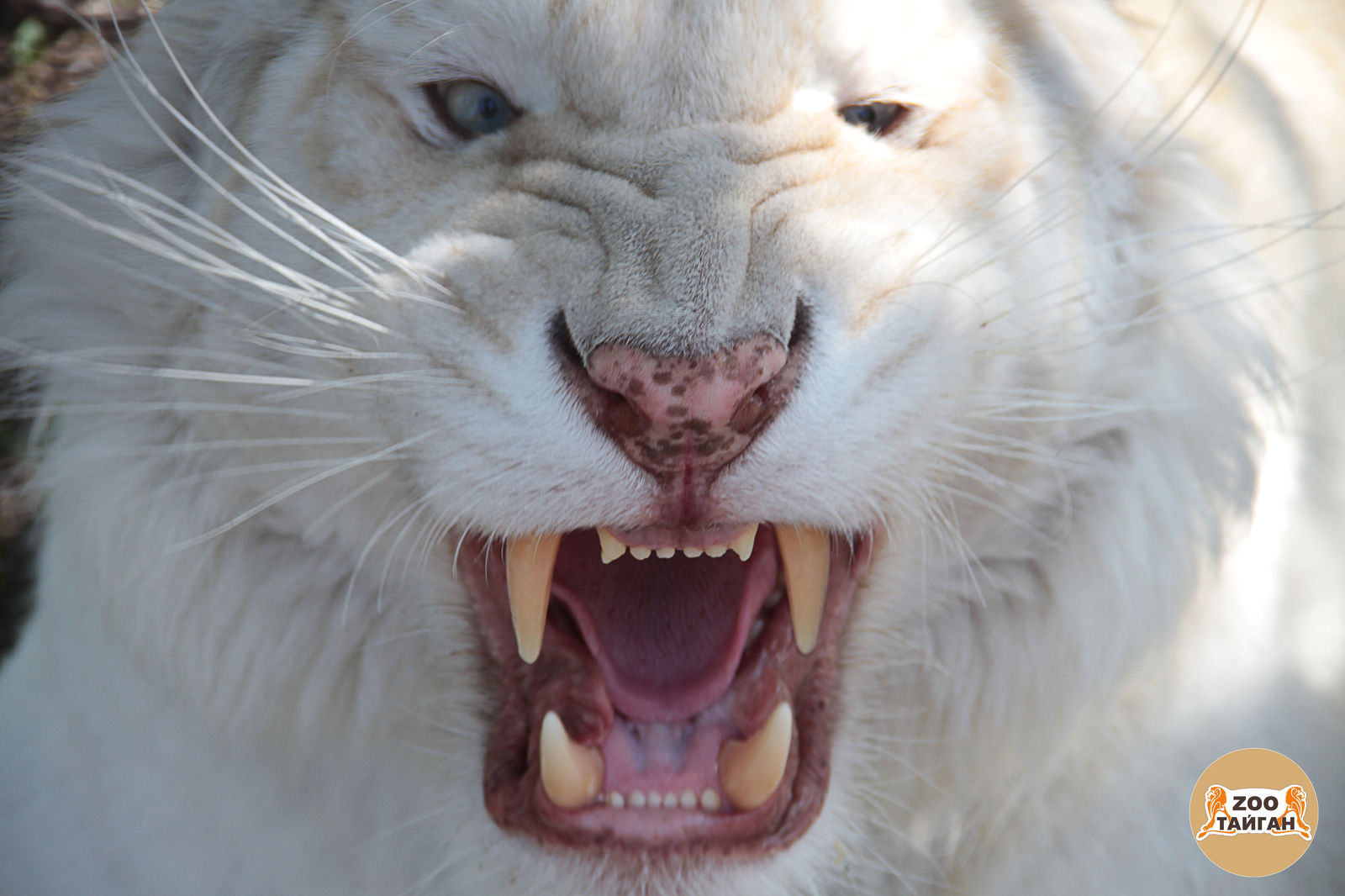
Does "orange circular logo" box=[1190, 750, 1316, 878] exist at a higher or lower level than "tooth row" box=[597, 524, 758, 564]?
lower

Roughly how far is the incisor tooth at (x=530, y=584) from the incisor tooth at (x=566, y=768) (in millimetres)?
104

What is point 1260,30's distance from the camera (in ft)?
7.93

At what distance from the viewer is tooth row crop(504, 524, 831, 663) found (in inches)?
61.4

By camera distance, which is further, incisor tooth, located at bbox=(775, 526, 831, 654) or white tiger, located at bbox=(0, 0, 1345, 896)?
incisor tooth, located at bbox=(775, 526, 831, 654)

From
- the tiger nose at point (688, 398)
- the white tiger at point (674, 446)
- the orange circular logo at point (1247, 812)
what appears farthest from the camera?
the orange circular logo at point (1247, 812)

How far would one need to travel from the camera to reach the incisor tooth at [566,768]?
158 centimetres

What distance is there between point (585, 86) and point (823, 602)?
2.49 feet

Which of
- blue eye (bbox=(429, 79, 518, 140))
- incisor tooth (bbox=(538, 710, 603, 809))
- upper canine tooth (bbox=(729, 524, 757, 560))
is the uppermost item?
blue eye (bbox=(429, 79, 518, 140))

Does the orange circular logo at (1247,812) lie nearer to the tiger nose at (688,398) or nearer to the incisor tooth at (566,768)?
the incisor tooth at (566,768)

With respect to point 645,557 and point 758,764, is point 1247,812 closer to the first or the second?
point 758,764

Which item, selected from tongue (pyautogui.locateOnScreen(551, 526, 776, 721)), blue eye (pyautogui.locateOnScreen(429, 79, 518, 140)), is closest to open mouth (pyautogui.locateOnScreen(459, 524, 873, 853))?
tongue (pyautogui.locateOnScreen(551, 526, 776, 721))

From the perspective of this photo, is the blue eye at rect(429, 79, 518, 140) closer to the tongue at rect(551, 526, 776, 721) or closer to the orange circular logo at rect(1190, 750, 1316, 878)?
the tongue at rect(551, 526, 776, 721)

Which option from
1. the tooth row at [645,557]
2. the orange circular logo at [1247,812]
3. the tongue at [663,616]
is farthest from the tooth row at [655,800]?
the orange circular logo at [1247,812]

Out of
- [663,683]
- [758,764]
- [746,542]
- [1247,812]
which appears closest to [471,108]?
[746,542]
